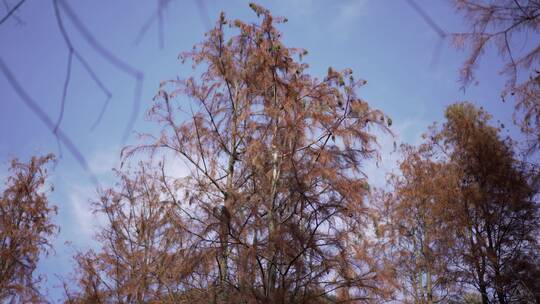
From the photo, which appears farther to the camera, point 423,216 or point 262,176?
point 423,216

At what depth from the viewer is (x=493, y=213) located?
10.4 meters

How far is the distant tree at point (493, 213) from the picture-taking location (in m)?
9.80

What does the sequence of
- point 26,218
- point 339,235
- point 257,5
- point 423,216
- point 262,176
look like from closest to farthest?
point 339,235 → point 262,176 → point 257,5 → point 26,218 → point 423,216

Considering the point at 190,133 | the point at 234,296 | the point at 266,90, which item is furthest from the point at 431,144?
the point at 234,296

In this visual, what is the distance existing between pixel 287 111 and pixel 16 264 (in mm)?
9216

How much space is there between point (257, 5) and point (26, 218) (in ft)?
31.5

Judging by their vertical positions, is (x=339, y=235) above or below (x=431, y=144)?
below

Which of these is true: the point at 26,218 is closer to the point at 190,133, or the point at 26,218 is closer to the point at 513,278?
the point at 190,133

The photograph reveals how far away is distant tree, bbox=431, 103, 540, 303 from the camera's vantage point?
980cm

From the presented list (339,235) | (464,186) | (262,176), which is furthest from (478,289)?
(262,176)

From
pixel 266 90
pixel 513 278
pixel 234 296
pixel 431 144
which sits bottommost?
pixel 234 296

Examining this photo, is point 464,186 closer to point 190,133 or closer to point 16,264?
point 190,133

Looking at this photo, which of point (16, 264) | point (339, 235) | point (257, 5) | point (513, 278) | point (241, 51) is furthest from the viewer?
point (16, 264)

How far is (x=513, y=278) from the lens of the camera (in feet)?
31.7
